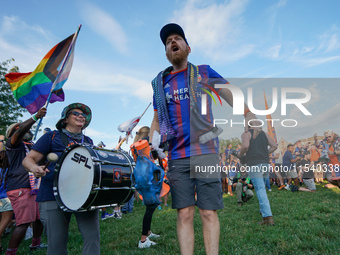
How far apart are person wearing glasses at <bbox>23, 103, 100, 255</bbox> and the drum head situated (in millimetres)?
160

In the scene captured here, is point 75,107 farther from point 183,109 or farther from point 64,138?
point 183,109

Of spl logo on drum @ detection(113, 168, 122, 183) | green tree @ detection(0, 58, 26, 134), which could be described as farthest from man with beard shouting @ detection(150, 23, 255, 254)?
green tree @ detection(0, 58, 26, 134)

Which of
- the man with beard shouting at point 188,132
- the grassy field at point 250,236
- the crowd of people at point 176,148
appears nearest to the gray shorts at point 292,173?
the grassy field at point 250,236

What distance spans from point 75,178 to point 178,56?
197 centimetres

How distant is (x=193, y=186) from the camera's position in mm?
2619

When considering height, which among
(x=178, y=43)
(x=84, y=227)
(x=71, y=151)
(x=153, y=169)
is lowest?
(x=84, y=227)

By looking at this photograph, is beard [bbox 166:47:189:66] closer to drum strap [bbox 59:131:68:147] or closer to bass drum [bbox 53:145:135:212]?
bass drum [bbox 53:145:135:212]

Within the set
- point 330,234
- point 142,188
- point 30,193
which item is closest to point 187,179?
point 142,188

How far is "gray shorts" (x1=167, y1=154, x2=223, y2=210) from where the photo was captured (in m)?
2.46

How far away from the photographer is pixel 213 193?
247 centimetres

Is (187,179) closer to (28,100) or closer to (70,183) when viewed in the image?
(70,183)

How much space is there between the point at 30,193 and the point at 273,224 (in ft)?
16.1

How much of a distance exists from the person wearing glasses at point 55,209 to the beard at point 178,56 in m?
1.55

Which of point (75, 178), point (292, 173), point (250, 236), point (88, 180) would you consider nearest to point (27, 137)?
point (75, 178)
